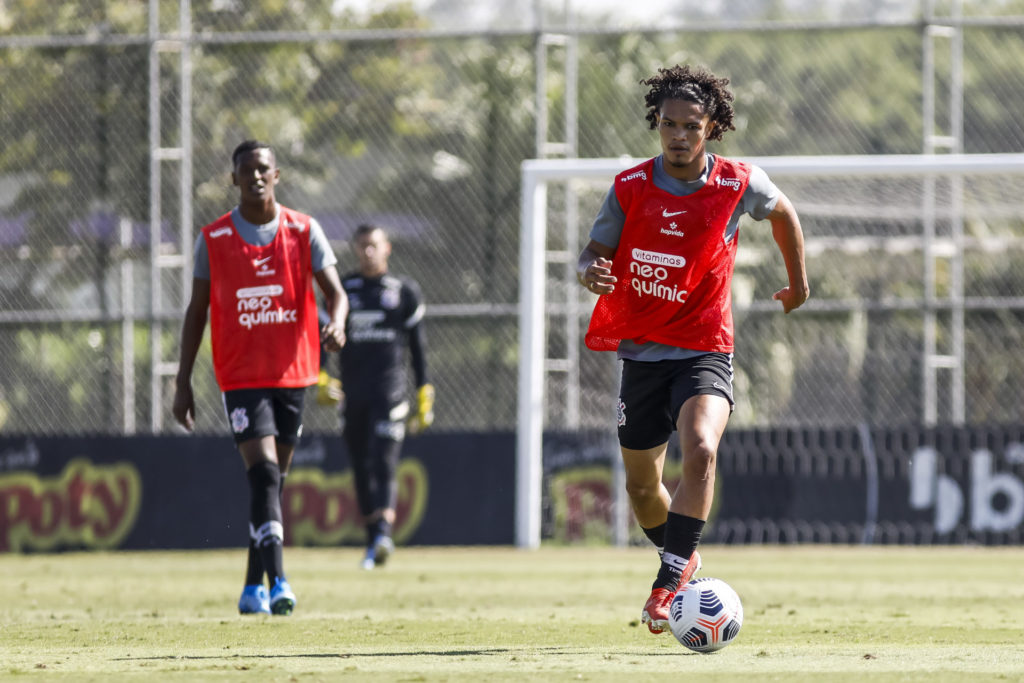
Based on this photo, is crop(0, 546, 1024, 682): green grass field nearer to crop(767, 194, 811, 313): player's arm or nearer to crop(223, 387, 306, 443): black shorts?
crop(223, 387, 306, 443): black shorts

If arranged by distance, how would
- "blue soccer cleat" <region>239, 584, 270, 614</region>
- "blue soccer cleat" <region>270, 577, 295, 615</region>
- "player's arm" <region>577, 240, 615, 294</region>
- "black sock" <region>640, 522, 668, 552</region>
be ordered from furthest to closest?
"blue soccer cleat" <region>239, 584, 270, 614</region> → "blue soccer cleat" <region>270, 577, 295, 615</region> → "black sock" <region>640, 522, 668, 552</region> → "player's arm" <region>577, 240, 615, 294</region>

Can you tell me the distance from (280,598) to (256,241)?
5.31ft

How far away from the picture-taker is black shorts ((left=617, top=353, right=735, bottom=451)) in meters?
6.01

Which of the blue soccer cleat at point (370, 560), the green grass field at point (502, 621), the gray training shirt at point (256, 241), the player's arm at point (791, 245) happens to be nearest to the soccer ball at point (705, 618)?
the green grass field at point (502, 621)

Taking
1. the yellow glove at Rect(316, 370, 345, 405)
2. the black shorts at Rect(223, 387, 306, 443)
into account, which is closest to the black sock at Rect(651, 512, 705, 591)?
the black shorts at Rect(223, 387, 306, 443)

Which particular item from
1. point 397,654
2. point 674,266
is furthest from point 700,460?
point 397,654

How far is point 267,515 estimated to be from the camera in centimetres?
740

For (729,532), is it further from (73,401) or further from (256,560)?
(256,560)

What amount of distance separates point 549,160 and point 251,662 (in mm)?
9533

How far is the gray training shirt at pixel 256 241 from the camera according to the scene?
7551 millimetres

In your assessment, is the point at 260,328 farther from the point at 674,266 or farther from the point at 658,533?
the point at 674,266

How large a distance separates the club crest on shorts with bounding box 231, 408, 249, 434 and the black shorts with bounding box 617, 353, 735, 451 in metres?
2.02

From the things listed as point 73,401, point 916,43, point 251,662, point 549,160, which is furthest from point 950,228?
point 251,662

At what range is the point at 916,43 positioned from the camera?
14.5 meters
